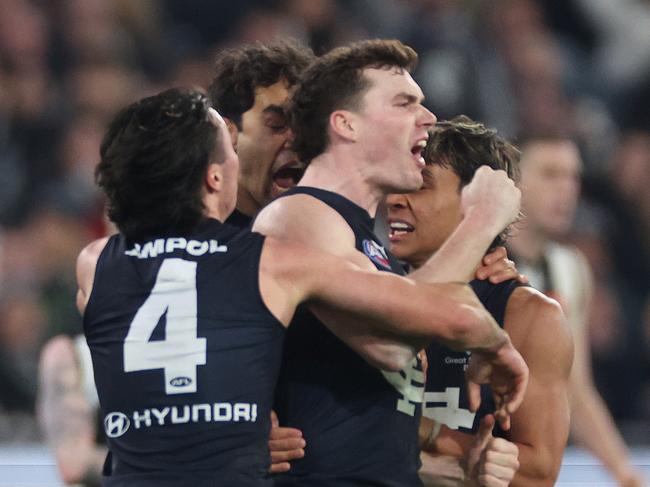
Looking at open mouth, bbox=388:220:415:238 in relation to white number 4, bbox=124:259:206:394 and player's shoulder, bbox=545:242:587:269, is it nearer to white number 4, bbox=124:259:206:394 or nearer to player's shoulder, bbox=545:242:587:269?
white number 4, bbox=124:259:206:394

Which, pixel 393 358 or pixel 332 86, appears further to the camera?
pixel 332 86

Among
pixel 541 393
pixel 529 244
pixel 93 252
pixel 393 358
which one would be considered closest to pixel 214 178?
pixel 93 252

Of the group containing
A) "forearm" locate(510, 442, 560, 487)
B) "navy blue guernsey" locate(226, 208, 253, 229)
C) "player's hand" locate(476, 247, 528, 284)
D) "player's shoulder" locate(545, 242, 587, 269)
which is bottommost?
"forearm" locate(510, 442, 560, 487)

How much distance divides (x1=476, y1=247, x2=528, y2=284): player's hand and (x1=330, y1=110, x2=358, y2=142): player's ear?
1.91 ft

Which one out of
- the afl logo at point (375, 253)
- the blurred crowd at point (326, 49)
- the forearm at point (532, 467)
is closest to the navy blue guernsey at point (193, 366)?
the afl logo at point (375, 253)

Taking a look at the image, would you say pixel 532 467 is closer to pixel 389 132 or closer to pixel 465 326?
pixel 465 326

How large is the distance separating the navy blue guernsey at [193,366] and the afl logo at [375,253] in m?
0.38

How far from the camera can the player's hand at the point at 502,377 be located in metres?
3.54

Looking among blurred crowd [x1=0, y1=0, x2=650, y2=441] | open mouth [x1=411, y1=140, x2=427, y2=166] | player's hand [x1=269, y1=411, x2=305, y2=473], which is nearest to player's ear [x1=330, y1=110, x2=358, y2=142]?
open mouth [x1=411, y1=140, x2=427, y2=166]

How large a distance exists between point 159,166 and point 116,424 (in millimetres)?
613

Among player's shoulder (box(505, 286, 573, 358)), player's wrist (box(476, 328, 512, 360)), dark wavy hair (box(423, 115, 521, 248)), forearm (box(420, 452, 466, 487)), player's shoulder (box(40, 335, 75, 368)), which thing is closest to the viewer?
player's wrist (box(476, 328, 512, 360))

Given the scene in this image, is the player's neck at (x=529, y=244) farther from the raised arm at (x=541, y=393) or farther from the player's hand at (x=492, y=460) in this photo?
the player's hand at (x=492, y=460)

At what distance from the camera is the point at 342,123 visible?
12.4ft

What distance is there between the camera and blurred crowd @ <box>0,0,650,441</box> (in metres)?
8.49
